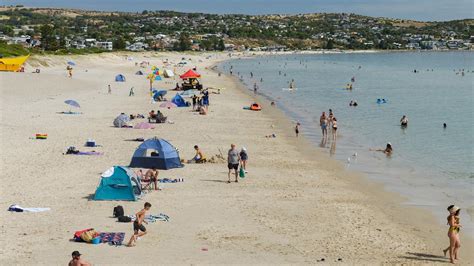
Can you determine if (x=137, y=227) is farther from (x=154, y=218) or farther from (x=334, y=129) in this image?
(x=334, y=129)

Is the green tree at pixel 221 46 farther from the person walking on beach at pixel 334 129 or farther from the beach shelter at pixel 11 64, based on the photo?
the person walking on beach at pixel 334 129

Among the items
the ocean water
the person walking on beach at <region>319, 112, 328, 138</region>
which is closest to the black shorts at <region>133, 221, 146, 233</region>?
the ocean water

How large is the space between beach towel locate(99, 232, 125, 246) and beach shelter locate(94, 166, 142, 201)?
291 cm

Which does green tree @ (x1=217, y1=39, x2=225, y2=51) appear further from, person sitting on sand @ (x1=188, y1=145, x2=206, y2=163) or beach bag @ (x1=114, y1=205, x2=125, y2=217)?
beach bag @ (x1=114, y1=205, x2=125, y2=217)

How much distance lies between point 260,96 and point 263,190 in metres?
33.6

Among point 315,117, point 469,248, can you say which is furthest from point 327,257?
point 315,117

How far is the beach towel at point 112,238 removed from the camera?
40.8 feet

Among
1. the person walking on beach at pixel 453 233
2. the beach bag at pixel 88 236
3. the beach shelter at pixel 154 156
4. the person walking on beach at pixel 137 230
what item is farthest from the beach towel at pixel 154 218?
the person walking on beach at pixel 453 233

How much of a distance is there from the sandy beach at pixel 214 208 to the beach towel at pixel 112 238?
7.6 inches

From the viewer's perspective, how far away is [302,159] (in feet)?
75.2

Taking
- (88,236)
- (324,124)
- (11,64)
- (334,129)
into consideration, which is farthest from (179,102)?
(88,236)

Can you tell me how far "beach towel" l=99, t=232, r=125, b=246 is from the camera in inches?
490

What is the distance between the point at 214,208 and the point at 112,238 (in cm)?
338

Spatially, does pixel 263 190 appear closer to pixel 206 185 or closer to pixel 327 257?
pixel 206 185
